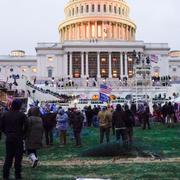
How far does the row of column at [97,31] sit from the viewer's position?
414 feet

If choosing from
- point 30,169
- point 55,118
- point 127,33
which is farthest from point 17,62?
point 30,169

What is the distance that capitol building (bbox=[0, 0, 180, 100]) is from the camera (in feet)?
363

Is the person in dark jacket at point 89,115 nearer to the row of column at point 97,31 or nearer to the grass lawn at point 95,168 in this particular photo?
the grass lawn at point 95,168

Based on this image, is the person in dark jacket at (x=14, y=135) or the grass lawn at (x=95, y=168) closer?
the person in dark jacket at (x=14, y=135)

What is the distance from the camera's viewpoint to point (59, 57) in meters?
113

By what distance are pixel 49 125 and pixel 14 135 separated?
36.3 ft

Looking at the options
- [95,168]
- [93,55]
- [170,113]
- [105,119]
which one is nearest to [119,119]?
[105,119]

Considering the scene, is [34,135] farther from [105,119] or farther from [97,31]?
[97,31]

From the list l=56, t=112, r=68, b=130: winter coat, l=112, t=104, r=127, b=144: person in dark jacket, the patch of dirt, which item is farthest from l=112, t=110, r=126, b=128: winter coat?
the patch of dirt

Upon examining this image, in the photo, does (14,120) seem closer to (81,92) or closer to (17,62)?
(81,92)

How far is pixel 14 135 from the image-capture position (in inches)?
538

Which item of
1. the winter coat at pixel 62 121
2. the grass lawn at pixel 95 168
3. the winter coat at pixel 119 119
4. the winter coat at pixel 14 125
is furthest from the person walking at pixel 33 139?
the winter coat at pixel 62 121

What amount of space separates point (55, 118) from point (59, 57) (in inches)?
3469

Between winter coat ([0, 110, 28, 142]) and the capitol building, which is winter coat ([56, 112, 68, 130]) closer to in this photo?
winter coat ([0, 110, 28, 142])
